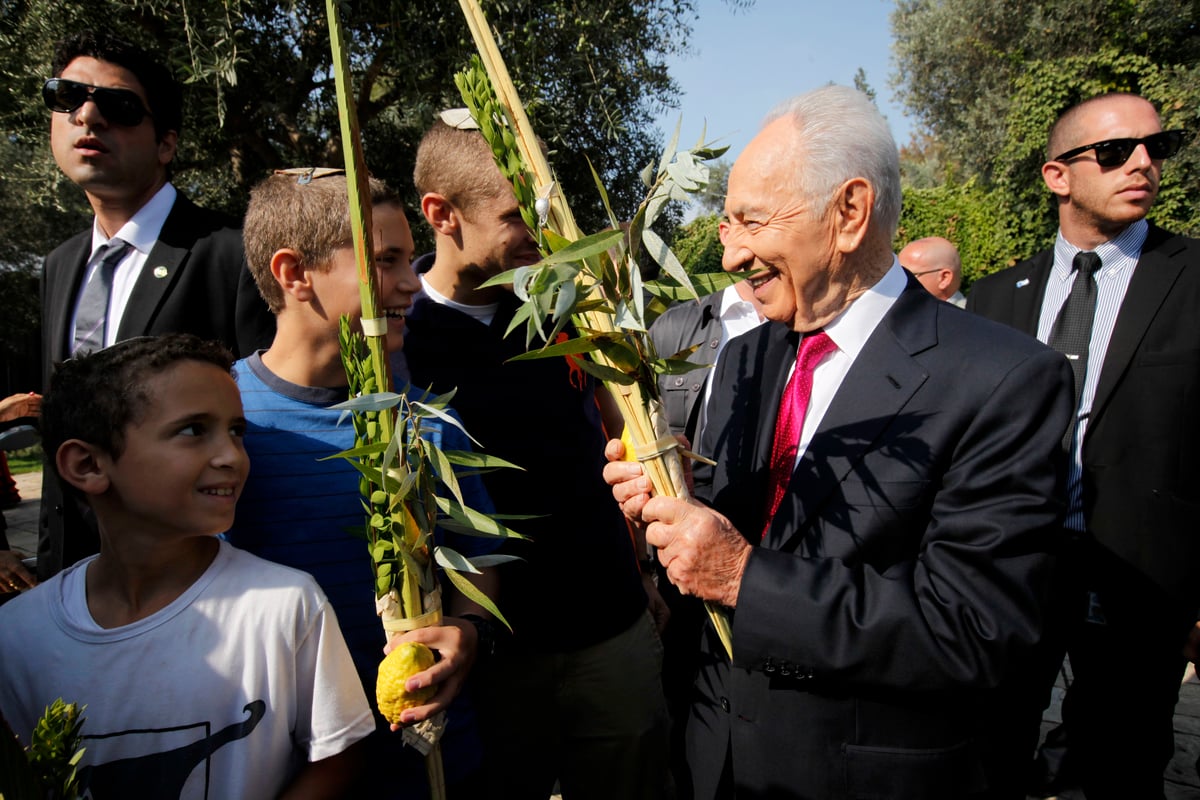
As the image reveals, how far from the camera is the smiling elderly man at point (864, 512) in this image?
164 cm

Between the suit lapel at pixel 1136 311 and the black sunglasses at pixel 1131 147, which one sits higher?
the black sunglasses at pixel 1131 147

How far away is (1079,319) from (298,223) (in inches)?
121

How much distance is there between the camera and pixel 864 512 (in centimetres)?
174

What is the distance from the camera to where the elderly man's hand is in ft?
5.51

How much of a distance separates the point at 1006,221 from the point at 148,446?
16342 millimetres

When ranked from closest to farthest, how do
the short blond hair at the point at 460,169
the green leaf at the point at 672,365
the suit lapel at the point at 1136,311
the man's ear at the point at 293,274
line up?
the green leaf at the point at 672,365, the man's ear at the point at 293,274, the short blond hair at the point at 460,169, the suit lapel at the point at 1136,311

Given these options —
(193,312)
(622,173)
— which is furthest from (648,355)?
(622,173)

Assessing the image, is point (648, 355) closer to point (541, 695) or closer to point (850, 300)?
point (850, 300)

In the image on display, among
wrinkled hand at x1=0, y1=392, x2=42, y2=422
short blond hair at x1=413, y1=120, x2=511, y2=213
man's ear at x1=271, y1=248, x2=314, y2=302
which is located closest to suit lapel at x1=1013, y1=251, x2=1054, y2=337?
short blond hair at x1=413, y1=120, x2=511, y2=213

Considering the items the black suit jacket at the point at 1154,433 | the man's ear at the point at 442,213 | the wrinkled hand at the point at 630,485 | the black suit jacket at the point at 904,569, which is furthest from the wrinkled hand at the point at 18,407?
the black suit jacket at the point at 1154,433

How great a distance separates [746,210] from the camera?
1.88 metres

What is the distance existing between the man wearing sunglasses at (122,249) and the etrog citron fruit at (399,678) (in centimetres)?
152

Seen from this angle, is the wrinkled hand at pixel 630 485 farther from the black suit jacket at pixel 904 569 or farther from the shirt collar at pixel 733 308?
the shirt collar at pixel 733 308

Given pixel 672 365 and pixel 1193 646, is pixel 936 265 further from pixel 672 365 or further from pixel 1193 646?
pixel 672 365
